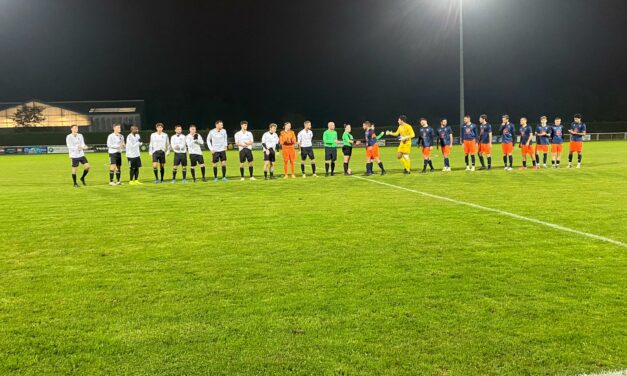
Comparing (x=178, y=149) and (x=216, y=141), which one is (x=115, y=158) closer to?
(x=178, y=149)

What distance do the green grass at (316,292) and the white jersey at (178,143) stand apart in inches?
287

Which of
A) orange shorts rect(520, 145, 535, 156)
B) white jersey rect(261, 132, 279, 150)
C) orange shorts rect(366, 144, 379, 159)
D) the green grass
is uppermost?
white jersey rect(261, 132, 279, 150)

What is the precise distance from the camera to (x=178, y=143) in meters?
16.8

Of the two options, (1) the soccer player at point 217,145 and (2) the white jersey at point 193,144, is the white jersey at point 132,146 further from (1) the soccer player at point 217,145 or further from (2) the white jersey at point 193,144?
(1) the soccer player at point 217,145

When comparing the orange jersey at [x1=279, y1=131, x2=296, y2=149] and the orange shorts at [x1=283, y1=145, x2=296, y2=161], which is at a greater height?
the orange jersey at [x1=279, y1=131, x2=296, y2=149]

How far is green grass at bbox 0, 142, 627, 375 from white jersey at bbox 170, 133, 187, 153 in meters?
7.28

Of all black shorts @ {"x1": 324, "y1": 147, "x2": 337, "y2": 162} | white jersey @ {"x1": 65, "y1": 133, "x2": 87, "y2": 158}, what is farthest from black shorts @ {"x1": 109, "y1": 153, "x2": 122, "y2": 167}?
black shorts @ {"x1": 324, "y1": 147, "x2": 337, "y2": 162}

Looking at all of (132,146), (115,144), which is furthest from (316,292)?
(132,146)

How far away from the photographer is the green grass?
11.3ft

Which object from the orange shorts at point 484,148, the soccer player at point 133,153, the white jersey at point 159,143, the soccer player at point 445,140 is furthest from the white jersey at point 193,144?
the orange shorts at point 484,148

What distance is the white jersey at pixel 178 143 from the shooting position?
16.7m

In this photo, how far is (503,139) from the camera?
19.1 metres

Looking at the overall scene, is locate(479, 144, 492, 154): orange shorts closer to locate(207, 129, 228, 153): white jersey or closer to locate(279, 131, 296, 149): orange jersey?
locate(279, 131, 296, 149): orange jersey

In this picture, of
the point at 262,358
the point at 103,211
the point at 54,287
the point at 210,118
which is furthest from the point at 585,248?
the point at 210,118
